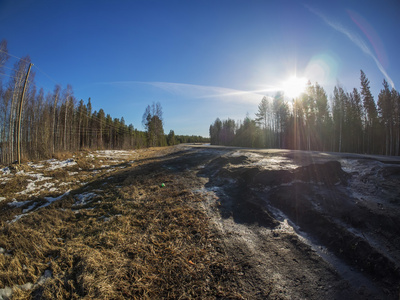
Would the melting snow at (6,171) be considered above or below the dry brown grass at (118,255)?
above

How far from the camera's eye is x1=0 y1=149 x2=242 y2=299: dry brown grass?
217 centimetres

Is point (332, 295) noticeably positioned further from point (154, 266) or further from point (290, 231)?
point (154, 266)

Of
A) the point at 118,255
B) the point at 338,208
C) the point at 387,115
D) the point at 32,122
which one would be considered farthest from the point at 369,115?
the point at 32,122

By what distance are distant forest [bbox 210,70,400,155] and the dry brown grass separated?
3108 cm

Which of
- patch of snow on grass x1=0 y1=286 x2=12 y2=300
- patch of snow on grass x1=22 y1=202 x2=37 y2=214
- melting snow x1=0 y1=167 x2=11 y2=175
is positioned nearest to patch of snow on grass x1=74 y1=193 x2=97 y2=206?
patch of snow on grass x1=22 y1=202 x2=37 y2=214

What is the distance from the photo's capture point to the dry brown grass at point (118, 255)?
2.17m

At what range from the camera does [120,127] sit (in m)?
49.9

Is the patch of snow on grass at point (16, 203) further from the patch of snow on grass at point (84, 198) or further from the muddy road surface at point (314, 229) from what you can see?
the muddy road surface at point (314, 229)

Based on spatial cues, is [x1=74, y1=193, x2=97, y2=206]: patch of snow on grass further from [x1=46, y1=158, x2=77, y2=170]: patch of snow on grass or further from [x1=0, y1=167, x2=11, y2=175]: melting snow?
[x1=46, y1=158, x2=77, y2=170]: patch of snow on grass

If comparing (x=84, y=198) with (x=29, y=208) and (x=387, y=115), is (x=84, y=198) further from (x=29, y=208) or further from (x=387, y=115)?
(x=387, y=115)

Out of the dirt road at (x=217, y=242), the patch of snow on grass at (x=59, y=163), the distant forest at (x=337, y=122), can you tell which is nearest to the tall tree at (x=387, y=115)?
the distant forest at (x=337, y=122)

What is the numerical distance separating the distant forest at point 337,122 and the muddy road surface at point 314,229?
25930mm

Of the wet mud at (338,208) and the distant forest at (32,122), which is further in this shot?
the distant forest at (32,122)

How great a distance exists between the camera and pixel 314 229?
12.5 ft
